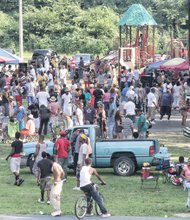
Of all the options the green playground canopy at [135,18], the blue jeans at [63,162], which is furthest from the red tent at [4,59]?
the green playground canopy at [135,18]

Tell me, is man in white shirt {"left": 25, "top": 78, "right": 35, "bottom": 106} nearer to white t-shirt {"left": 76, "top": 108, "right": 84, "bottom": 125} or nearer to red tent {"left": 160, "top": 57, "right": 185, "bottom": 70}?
red tent {"left": 160, "top": 57, "right": 185, "bottom": 70}

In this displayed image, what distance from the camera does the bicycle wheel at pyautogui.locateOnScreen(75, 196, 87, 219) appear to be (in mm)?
20609

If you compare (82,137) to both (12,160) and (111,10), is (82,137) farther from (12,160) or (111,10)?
(111,10)

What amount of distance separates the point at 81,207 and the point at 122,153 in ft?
18.4

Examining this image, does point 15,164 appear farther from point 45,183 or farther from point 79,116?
point 79,116

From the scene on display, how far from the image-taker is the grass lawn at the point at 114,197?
2189cm

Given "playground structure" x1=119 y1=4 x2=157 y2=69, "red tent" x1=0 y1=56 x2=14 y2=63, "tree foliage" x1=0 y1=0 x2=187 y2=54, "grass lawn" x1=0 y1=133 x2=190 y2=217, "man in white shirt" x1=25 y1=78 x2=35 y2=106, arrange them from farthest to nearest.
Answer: "tree foliage" x1=0 y1=0 x2=187 y2=54
"playground structure" x1=119 y1=4 x2=157 y2=69
"red tent" x1=0 y1=56 x2=14 y2=63
"man in white shirt" x1=25 y1=78 x2=35 y2=106
"grass lawn" x1=0 y1=133 x2=190 y2=217

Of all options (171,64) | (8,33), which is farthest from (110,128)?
(8,33)

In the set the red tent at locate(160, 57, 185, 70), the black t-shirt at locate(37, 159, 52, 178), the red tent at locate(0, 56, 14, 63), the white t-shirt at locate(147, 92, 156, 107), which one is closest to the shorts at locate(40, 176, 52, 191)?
the black t-shirt at locate(37, 159, 52, 178)

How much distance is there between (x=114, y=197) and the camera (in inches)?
923

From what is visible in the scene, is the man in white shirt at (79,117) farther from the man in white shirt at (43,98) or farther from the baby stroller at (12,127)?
the man in white shirt at (43,98)

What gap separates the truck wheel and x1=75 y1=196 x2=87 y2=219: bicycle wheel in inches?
210

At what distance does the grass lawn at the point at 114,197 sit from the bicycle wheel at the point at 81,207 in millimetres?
824

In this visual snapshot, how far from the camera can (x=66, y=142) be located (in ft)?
82.3
